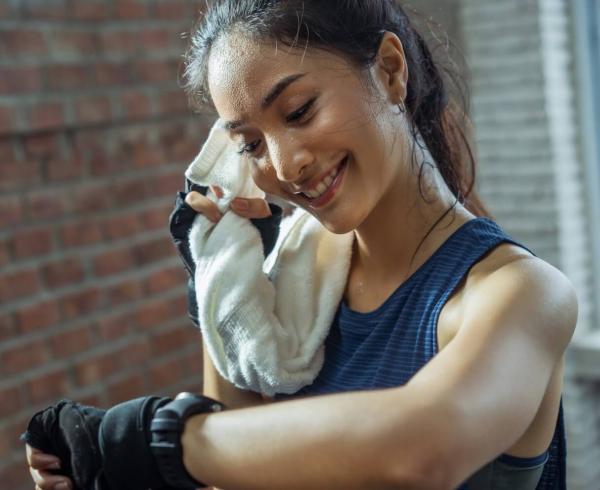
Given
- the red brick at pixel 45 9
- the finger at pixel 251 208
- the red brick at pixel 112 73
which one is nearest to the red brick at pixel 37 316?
the red brick at pixel 112 73

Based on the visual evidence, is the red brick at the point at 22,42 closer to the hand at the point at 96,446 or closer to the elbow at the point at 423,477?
the hand at the point at 96,446

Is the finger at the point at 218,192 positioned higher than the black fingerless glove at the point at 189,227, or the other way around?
the finger at the point at 218,192

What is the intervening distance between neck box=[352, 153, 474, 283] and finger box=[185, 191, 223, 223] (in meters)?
0.23

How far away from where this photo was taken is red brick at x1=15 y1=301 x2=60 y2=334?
7.01 ft

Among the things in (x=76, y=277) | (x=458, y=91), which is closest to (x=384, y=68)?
(x=458, y=91)

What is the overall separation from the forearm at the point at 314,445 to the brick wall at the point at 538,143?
2.01 metres

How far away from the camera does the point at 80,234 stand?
228 centimetres

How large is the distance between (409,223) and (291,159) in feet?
0.75

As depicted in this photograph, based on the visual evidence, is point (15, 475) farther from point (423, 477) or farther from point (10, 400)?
point (423, 477)

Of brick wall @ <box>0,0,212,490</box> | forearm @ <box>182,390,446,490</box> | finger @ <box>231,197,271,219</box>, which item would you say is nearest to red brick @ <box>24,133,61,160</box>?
brick wall @ <box>0,0,212,490</box>

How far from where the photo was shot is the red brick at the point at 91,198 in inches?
89.6

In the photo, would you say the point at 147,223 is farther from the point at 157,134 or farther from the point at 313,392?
the point at 313,392

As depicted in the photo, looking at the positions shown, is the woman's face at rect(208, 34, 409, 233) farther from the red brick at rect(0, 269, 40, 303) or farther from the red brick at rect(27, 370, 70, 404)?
the red brick at rect(27, 370, 70, 404)

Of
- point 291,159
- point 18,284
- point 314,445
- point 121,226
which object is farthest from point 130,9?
point 314,445
